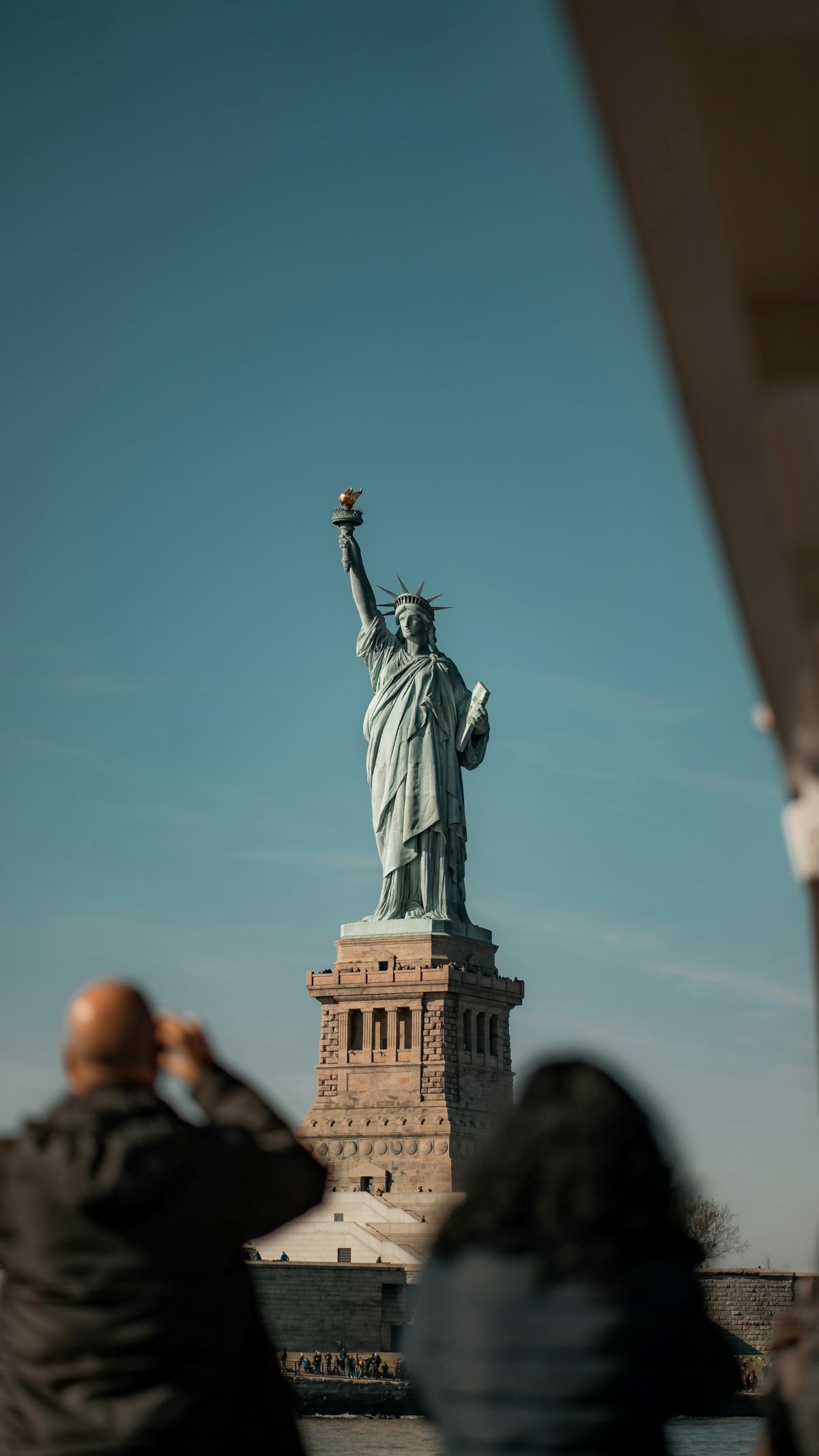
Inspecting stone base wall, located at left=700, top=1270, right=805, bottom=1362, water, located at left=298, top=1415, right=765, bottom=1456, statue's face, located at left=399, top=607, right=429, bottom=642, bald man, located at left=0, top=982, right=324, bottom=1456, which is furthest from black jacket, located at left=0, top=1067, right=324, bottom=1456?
statue's face, located at left=399, top=607, right=429, bottom=642

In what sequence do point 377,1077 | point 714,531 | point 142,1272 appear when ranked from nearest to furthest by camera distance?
point 714,531
point 142,1272
point 377,1077

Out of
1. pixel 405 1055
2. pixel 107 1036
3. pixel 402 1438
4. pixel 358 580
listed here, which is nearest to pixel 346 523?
pixel 358 580

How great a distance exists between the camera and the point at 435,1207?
115 feet

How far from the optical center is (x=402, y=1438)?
26.2 meters

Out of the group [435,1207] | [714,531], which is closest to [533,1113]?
[714,531]

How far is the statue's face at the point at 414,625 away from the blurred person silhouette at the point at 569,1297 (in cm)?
3823

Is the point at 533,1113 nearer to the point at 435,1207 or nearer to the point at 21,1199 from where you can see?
the point at 21,1199

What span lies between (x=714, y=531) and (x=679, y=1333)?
140cm

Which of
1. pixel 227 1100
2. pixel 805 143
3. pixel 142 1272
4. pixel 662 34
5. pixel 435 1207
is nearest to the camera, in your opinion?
pixel 662 34

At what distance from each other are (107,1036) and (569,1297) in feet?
3.73

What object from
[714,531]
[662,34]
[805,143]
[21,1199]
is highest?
[805,143]

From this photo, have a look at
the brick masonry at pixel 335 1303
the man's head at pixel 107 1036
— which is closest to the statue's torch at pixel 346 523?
the brick masonry at pixel 335 1303

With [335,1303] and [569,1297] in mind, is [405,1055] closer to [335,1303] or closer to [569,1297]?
[335,1303]

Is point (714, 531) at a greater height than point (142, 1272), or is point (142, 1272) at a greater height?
point (714, 531)
